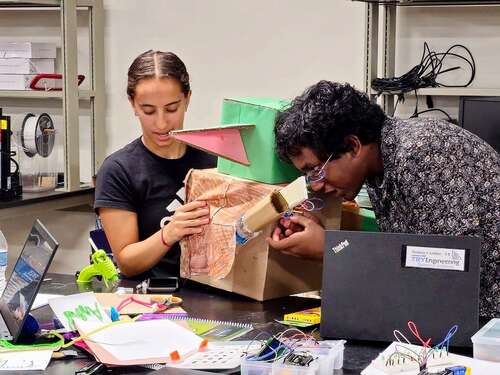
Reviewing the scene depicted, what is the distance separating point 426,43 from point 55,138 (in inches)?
68.0

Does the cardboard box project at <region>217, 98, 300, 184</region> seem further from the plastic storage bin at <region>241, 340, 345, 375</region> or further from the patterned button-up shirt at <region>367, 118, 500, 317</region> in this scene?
the plastic storage bin at <region>241, 340, 345, 375</region>

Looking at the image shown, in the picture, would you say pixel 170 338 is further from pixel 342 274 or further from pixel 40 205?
pixel 40 205

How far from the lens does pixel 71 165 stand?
128 inches

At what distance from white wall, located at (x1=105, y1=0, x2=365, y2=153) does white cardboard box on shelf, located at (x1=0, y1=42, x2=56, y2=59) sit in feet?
0.86

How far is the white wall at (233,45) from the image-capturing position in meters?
3.14

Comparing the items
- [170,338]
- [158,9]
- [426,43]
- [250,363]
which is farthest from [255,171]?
[158,9]

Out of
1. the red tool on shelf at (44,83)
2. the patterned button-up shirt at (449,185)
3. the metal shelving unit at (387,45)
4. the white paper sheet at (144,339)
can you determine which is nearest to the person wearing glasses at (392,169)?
the patterned button-up shirt at (449,185)

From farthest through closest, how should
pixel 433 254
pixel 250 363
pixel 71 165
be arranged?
pixel 71 165 < pixel 433 254 < pixel 250 363

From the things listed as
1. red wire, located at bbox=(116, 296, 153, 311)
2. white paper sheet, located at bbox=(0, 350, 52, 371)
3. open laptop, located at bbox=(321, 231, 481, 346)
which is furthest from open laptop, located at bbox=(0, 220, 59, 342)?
open laptop, located at bbox=(321, 231, 481, 346)

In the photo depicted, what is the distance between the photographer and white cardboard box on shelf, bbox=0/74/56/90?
3365 millimetres

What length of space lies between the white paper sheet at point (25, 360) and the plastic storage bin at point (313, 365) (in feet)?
1.20

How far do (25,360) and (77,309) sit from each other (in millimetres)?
225

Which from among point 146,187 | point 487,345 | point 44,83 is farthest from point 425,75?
point 487,345

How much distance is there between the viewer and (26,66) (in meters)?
3.37
